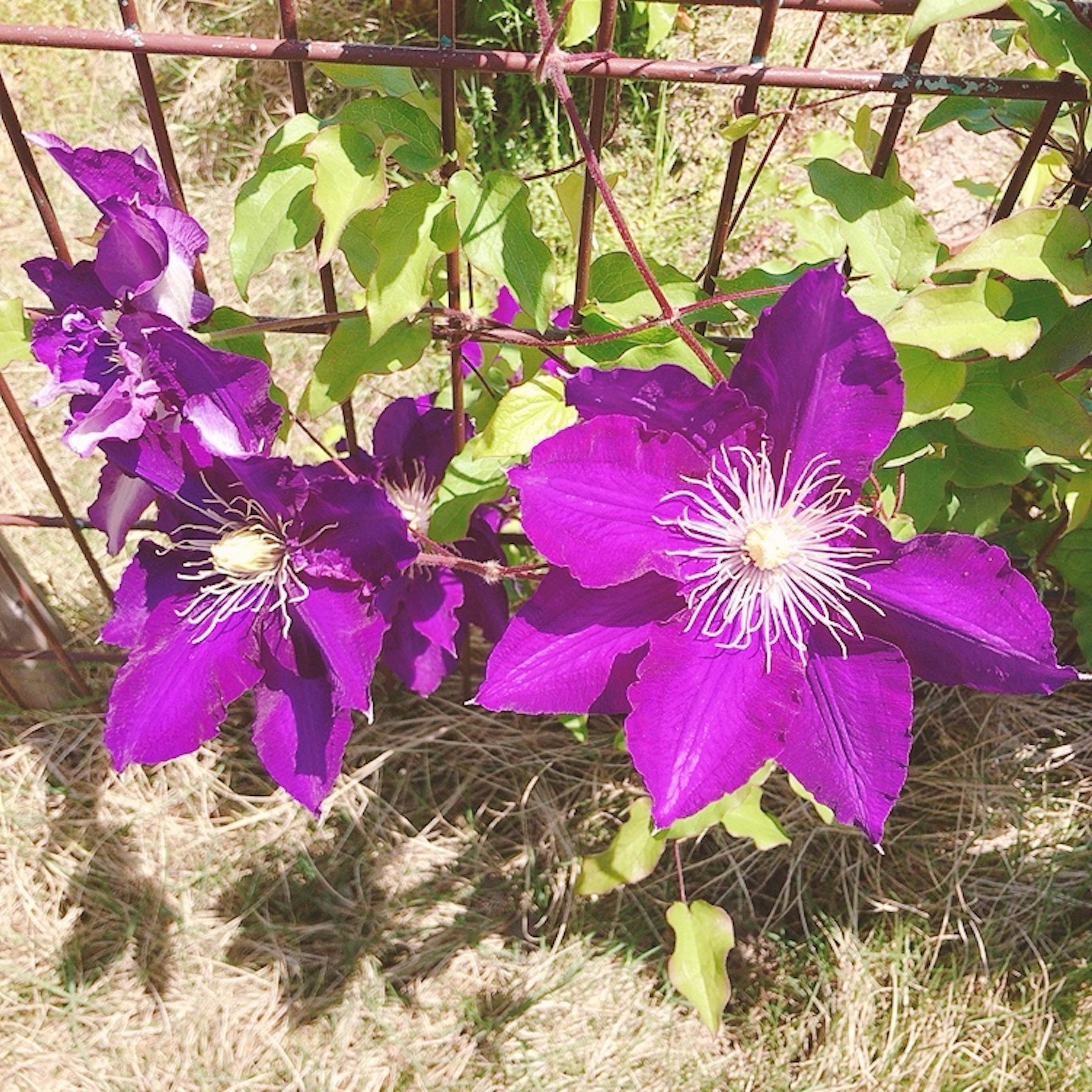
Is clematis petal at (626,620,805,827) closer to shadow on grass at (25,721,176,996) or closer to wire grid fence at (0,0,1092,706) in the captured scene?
wire grid fence at (0,0,1092,706)

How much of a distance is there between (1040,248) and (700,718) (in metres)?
0.42

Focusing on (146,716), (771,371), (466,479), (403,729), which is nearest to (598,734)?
(403,729)

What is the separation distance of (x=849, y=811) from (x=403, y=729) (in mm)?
893

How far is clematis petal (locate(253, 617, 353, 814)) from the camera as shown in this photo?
95 cm

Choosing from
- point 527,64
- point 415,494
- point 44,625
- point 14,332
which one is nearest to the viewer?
point 527,64

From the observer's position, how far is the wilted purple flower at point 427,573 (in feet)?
3.88

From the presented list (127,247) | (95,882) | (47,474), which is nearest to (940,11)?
(127,247)

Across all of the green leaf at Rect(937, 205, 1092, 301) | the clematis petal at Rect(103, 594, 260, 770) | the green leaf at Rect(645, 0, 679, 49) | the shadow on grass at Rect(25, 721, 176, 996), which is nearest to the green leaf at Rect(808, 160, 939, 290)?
the green leaf at Rect(937, 205, 1092, 301)

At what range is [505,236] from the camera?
82cm

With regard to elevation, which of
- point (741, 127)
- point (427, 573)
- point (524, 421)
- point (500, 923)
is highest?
point (741, 127)

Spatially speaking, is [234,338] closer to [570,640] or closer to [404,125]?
[404,125]

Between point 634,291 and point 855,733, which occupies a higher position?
point 634,291

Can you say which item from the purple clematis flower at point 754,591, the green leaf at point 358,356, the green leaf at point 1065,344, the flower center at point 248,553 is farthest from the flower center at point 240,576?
the green leaf at point 1065,344

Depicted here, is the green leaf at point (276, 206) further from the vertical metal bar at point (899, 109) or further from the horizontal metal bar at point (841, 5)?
the vertical metal bar at point (899, 109)
